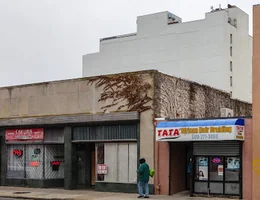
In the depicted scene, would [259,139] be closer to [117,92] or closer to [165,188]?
[165,188]

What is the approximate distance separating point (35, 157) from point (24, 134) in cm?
139

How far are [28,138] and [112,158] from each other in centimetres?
558

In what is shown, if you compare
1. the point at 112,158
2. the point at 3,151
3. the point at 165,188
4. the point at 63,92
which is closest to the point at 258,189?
the point at 165,188

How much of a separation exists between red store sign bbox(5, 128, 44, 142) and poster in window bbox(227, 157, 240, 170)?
10399mm

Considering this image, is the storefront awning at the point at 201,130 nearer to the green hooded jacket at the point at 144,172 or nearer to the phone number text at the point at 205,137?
the phone number text at the point at 205,137

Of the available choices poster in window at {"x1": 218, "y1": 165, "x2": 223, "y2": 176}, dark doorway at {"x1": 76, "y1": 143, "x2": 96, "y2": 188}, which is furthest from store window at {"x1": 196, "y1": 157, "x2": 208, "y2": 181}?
dark doorway at {"x1": 76, "y1": 143, "x2": 96, "y2": 188}

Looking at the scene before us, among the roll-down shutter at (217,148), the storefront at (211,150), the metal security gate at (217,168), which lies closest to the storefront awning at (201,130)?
the storefront at (211,150)

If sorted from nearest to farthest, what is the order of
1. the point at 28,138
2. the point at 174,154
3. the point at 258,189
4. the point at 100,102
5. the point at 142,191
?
the point at 258,189 < the point at 142,191 < the point at 174,154 < the point at 100,102 < the point at 28,138

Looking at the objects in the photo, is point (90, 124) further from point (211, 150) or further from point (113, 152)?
point (211, 150)

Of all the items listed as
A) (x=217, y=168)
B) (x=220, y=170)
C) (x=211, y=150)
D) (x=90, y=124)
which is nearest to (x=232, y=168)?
(x=220, y=170)

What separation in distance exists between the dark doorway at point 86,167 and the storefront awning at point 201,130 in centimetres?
614

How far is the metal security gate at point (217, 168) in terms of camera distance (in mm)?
20500

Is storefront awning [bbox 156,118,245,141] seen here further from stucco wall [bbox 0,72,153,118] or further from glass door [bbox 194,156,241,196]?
stucco wall [bbox 0,72,153,118]

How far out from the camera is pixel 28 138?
88.8 feet
